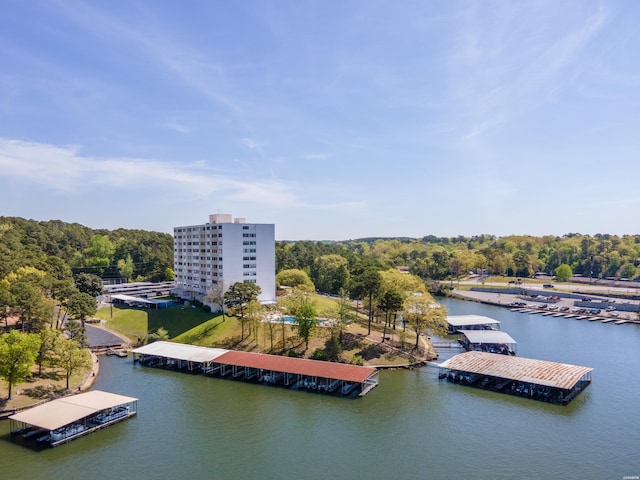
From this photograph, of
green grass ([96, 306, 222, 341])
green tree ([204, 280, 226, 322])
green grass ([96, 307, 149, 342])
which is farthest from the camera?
green tree ([204, 280, 226, 322])

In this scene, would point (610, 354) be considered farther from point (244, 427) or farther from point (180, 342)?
point (180, 342)

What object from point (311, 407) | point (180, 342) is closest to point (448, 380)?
point (311, 407)

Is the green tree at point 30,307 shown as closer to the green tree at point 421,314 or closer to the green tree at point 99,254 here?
the green tree at point 421,314

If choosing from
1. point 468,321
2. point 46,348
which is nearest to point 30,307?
point 46,348

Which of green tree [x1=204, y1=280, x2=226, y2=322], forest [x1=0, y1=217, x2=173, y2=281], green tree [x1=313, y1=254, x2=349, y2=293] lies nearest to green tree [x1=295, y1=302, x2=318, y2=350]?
green tree [x1=204, y1=280, x2=226, y2=322]

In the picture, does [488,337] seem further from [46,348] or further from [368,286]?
[46,348]

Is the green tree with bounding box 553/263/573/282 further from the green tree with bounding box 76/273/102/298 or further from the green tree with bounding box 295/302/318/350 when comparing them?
the green tree with bounding box 76/273/102/298
